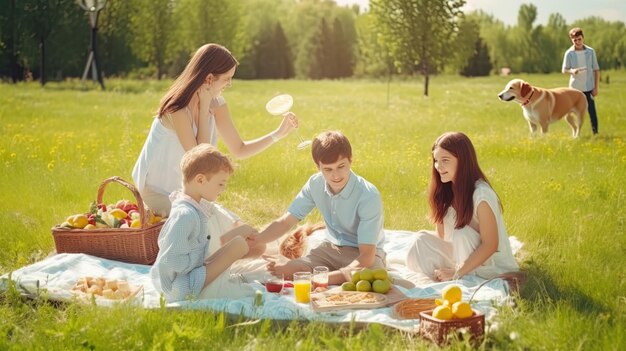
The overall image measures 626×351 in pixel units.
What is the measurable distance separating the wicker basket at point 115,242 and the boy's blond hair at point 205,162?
41.8 inches

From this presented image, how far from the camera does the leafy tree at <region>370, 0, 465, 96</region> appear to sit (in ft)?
80.8

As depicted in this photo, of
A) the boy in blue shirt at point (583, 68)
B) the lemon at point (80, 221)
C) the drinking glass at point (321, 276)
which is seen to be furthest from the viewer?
the boy in blue shirt at point (583, 68)

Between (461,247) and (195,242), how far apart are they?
5.49ft

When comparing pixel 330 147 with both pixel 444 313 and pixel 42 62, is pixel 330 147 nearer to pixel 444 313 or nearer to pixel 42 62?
pixel 444 313

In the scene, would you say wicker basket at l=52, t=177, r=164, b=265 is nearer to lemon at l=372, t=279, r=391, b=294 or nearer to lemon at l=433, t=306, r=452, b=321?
lemon at l=372, t=279, r=391, b=294

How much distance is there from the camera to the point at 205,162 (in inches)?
180

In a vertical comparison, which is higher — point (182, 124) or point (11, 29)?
point (11, 29)

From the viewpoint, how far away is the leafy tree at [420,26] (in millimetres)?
24625

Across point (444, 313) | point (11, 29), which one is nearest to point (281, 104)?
point (444, 313)

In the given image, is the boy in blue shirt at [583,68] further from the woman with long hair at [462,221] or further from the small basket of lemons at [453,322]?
the small basket of lemons at [453,322]

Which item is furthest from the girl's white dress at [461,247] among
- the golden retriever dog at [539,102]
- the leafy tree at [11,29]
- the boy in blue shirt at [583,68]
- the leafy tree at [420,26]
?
the leafy tree at [11,29]

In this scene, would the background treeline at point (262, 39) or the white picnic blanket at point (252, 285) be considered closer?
the white picnic blanket at point (252, 285)

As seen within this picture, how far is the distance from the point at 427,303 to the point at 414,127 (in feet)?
29.6

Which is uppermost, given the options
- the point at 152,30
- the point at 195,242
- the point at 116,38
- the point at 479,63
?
the point at 152,30
